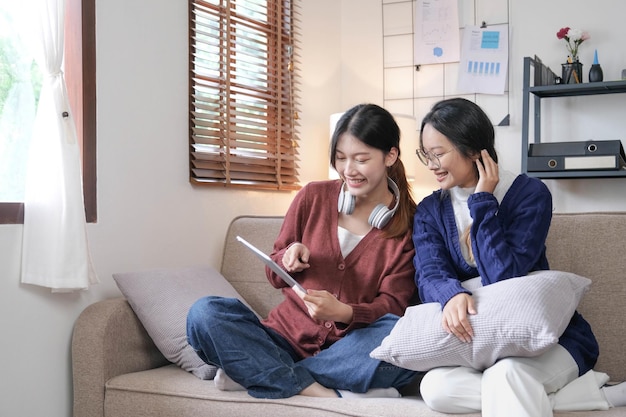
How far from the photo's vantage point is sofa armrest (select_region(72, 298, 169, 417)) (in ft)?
6.79

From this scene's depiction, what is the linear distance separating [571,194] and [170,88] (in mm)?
1798

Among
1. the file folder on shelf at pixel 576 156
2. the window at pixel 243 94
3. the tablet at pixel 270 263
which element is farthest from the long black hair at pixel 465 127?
the file folder on shelf at pixel 576 156

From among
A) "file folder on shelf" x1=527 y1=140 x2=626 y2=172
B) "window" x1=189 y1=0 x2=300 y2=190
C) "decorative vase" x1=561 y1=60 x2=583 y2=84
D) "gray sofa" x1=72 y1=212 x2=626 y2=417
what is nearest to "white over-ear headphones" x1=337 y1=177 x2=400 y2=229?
"gray sofa" x1=72 y1=212 x2=626 y2=417

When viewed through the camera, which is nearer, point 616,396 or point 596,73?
point 616,396

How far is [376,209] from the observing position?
2074 millimetres

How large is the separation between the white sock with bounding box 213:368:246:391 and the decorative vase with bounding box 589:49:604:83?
6.84 feet

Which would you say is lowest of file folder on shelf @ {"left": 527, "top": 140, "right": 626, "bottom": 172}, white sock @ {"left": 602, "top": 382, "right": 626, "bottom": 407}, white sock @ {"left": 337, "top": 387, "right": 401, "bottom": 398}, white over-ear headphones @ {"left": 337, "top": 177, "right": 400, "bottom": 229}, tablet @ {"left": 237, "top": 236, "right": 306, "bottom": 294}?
white sock @ {"left": 337, "top": 387, "right": 401, "bottom": 398}

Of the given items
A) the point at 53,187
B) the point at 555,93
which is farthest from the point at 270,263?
the point at 555,93

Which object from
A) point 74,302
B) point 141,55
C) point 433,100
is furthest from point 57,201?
point 433,100

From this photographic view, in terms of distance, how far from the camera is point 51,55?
6.84 ft

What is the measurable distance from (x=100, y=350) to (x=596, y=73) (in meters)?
2.26

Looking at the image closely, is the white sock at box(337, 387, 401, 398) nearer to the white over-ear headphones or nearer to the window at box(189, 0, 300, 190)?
the white over-ear headphones

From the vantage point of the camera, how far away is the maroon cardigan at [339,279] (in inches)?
79.0

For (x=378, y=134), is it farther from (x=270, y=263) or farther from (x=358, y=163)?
(x=270, y=263)
